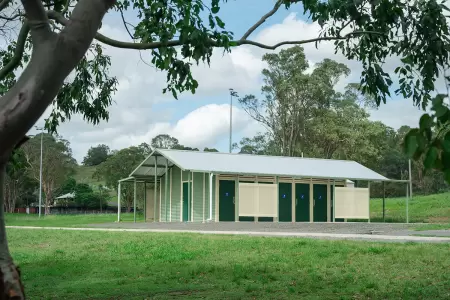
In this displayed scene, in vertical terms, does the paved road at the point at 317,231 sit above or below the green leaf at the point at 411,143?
below

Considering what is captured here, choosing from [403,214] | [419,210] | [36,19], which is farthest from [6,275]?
[419,210]

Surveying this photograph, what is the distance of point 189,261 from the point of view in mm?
13219

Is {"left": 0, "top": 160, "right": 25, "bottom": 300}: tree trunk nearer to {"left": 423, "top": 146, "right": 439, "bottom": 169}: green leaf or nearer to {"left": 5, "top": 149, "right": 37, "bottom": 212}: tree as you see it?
{"left": 423, "top": 146, "right": 439, "bottom": 169}: green leaf

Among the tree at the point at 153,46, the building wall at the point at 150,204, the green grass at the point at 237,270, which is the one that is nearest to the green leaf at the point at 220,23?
the tree at the point at 153,46

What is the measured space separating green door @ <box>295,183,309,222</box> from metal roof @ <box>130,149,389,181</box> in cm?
91

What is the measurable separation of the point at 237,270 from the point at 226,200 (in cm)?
1950

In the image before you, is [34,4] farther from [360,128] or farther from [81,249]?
[360,128]

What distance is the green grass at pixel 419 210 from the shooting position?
35062mm

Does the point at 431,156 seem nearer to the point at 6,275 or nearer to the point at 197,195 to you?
the point at 6,275

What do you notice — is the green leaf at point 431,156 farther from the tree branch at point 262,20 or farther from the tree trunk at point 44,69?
the tree branch at point 262,20

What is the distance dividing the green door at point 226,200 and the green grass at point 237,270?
13607 mm

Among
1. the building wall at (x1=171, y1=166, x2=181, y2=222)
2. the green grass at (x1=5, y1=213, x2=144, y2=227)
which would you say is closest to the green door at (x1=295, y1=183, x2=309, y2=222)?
the building wall at (x1=171, y1=166, x2=181, y2=222)

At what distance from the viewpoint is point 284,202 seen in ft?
106

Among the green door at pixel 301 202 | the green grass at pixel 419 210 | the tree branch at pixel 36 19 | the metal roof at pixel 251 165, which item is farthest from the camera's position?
the green grass at pixel 419 210
